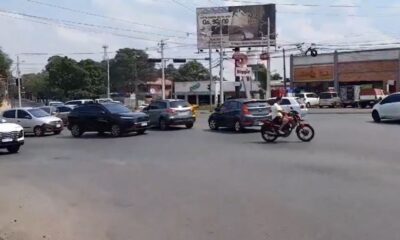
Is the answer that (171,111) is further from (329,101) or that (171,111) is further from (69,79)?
(69,79)

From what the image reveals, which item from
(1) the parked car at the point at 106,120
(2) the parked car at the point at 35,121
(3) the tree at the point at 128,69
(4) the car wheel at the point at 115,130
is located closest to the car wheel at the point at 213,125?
(1) the parked car at the point at 106,120

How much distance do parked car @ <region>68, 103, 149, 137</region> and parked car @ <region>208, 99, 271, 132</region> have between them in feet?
12.7

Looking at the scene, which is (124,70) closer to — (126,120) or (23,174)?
(126,120)

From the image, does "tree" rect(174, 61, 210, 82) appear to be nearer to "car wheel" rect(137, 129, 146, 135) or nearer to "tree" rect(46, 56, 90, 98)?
"tree" rect(46, 56, 90, 98)

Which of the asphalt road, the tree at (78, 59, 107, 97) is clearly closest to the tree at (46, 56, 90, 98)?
the tree at (78, 59, 107, 97)

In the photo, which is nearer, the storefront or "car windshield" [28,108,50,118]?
"car windshield" [28,108,50,118]

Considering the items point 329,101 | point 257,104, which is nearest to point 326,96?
point 329,101

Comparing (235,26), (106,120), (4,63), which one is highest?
(235,26)

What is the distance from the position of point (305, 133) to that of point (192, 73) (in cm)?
11599

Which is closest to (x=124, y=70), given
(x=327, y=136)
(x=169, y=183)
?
(x=327, y=136)

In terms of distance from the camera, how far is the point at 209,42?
69.4m

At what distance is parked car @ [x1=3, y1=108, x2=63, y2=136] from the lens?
30562 mm

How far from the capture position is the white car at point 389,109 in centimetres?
3041

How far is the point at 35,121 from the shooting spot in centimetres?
3069
